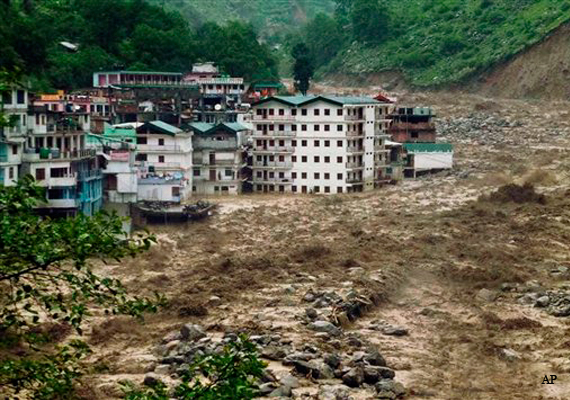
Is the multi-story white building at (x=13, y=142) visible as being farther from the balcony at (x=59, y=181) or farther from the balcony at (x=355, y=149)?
the balcony at (x=355, y=149)

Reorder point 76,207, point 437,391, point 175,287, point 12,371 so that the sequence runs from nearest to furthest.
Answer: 1. point 12,371
2. point 437,391
3. point 175,287
4. point 76,207

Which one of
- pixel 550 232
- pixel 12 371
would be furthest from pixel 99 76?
pixel 12 371

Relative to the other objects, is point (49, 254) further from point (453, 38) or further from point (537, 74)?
point (453, 38)

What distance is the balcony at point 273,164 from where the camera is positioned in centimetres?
6762

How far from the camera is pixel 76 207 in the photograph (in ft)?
161

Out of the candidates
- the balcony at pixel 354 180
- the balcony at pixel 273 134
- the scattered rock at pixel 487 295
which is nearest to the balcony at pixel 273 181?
the balcony at pixel 273 134

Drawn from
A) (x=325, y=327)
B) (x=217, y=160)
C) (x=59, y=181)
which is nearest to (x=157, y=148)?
(x=217, y=160)

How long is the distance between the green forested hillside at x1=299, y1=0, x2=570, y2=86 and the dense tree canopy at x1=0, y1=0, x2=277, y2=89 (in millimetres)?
19316

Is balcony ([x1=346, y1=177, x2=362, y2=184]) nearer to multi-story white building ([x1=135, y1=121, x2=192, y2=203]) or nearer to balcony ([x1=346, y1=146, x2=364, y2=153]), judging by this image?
balcony ([x1=346, y1=146, x2=364, y2=153])

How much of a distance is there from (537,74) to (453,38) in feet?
54.8

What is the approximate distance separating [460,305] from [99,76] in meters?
47.9

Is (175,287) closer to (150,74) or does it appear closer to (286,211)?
(286,211)

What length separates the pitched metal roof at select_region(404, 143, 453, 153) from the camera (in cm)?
7200

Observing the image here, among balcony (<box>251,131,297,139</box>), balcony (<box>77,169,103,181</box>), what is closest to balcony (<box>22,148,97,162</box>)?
balcony (<box>77,169,103,181</box>)
